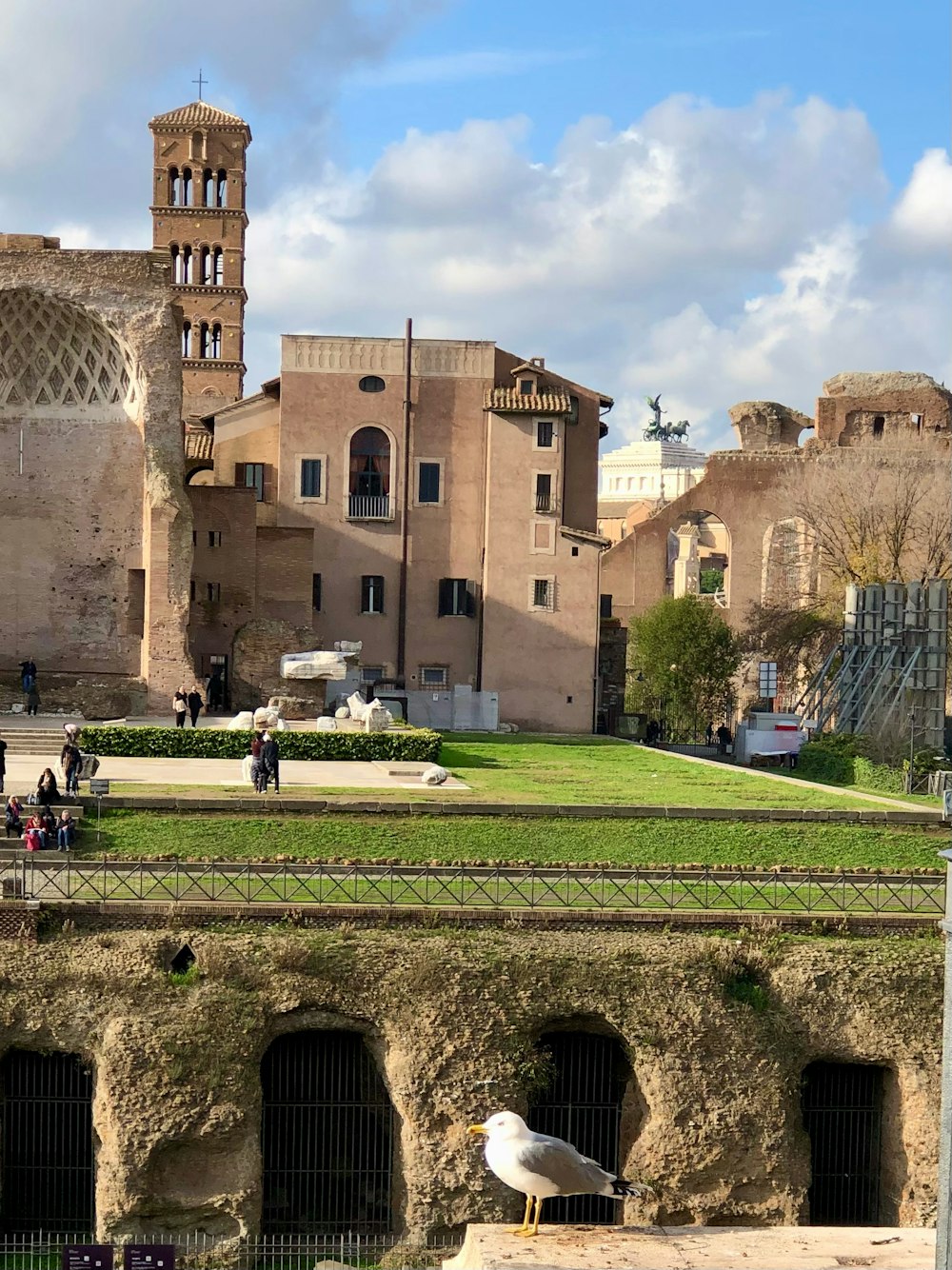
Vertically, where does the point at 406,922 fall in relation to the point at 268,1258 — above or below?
above

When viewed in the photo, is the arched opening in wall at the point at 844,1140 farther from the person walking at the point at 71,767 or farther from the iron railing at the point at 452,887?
the person walking at the point at 71,767

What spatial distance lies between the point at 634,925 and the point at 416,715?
872 inches

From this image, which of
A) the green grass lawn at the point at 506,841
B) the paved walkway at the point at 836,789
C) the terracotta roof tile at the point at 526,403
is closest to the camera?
the green grass lawn at the point at 506,841

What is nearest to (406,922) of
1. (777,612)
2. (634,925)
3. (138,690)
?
(634,925)

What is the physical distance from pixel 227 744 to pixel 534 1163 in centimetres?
1580

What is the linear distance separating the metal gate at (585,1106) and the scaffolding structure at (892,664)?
1740 centimetres

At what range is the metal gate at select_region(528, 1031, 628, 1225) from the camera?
2123cm

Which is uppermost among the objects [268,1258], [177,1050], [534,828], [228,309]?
[228,309]

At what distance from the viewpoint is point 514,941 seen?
856 inches

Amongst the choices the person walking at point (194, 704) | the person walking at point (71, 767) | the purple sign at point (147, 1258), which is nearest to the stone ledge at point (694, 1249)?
the purple sign at point (147, 1258)

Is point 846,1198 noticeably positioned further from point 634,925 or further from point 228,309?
point 228,309

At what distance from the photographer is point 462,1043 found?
20938 mm

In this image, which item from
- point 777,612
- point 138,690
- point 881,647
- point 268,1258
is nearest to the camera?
point 268,1258

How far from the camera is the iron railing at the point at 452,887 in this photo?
2208cm
